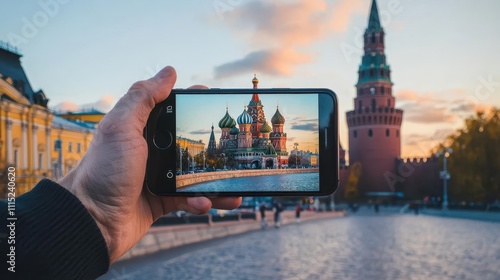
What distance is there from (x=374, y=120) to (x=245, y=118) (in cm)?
6143

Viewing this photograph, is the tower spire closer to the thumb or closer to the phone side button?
the phone side button

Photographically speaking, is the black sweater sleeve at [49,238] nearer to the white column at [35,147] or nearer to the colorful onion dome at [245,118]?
the colorful onion dome at [245,118]

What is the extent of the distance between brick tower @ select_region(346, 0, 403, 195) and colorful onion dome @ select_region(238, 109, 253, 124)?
57288mm

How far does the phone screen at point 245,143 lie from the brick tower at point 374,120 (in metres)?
57.2

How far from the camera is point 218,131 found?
258 centimetres

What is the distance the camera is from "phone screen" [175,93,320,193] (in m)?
2.45

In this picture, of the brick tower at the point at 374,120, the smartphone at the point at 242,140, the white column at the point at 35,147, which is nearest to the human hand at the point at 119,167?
the smartphone at the point at 242,140

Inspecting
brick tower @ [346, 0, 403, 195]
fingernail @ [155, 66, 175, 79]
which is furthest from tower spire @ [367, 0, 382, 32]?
fingernail @ [155, 66, 175, 79]

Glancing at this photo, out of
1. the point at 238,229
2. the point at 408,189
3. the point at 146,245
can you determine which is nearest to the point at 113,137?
the point at 146,245

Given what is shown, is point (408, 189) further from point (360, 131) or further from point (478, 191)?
point (478, 191)

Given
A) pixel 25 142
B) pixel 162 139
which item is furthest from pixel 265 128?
pixel 25 142

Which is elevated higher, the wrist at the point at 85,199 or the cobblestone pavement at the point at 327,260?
the wrist at the point at 85,199

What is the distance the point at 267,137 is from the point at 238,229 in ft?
70.1

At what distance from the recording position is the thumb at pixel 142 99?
7.16ft
